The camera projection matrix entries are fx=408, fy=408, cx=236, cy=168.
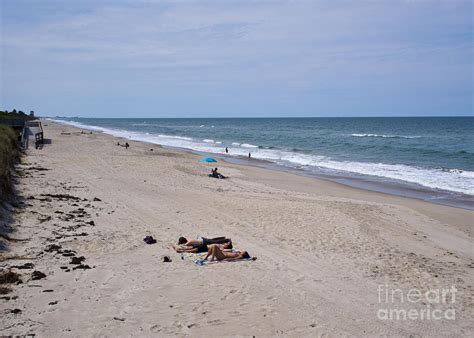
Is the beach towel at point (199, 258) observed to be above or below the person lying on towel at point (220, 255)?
below

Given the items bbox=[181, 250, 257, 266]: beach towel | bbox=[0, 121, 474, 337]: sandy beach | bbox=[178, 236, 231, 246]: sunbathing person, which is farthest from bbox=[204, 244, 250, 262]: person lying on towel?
bbox=[178, 236, 231, 246]: sunbathing person

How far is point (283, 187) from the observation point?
1911 cm

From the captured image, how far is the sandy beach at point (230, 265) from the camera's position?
19.1 feet

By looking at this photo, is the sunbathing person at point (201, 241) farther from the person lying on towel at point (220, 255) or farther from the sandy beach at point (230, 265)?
the person lying on towel at point (220, 255)

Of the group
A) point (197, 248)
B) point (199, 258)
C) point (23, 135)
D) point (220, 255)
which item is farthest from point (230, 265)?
point (23, 135)

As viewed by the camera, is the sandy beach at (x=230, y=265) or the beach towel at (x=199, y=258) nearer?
the sandy beach at (x=230, y=265)

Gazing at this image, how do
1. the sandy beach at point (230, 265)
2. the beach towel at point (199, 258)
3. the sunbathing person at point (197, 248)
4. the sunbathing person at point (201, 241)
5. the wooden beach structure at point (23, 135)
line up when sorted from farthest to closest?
1. the wooden beach structure at point (23, 135)
2. the sunbathing person at point (201, 241)
3. the sunbathing person at point (197, 248)
4. the beach towel at point (199, 258)
5. the sandy beach at point (230, 265)

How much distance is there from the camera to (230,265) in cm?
806

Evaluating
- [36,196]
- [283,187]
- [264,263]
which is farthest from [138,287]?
[283,187]

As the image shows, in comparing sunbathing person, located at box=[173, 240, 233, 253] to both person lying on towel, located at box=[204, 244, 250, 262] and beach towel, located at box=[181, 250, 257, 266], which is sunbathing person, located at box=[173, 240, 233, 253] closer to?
beach towel, located at box=[181, 250, 257, 266]

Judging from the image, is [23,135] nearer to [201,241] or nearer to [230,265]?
[201,241]

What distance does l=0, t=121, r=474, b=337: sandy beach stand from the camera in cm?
581

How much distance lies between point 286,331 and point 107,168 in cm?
1701

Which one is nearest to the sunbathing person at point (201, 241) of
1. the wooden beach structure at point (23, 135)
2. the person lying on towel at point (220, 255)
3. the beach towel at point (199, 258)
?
the beach towel at point (199, 258)
